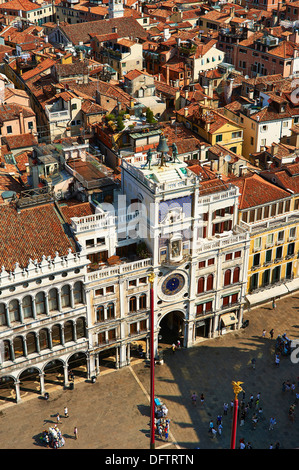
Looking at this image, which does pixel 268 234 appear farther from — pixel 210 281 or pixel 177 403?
pixel 177 403

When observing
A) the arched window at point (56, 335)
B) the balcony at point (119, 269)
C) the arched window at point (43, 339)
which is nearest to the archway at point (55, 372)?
the arched window at point (56, 335)

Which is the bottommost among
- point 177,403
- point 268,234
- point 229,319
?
point 177,403

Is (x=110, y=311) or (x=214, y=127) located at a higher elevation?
(x=214, y=127)

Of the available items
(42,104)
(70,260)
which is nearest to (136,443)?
(70,260)

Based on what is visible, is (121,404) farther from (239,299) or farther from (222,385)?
(239,299)

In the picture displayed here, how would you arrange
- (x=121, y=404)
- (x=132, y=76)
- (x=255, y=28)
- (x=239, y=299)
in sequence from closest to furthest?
1. (x=121, y=404)
2. (x=239, y=299)
3. (x=132, y=76)
4. (x=255, y=28)

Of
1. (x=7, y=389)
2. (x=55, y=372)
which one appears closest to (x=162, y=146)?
(x=55, y=372)

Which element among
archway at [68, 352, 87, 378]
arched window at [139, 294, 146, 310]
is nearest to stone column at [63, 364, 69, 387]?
archway at [68, 352, 87, 378]

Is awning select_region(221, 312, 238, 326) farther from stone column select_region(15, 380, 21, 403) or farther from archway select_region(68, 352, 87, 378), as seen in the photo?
stone column select_region(15, 380, 21, 403)
